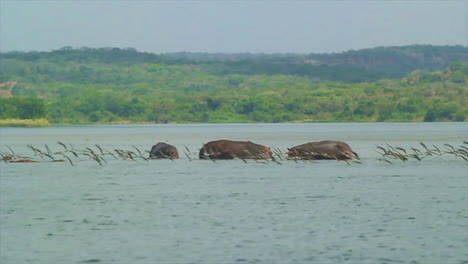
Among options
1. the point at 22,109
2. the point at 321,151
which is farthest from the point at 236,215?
the point at 22,109

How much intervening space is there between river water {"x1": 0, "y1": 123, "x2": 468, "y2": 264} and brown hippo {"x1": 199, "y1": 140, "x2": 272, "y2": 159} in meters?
3.53

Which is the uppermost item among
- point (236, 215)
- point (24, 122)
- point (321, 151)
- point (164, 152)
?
Answer: point (321, 151)

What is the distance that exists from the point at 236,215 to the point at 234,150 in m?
21.6

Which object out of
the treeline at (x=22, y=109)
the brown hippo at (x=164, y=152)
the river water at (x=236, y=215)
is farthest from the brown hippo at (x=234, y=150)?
the treeline at (x=22, y=109)

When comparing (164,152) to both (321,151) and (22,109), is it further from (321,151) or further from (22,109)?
(22,109)

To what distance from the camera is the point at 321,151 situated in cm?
4441

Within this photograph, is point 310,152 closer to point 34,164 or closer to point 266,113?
point 34,164

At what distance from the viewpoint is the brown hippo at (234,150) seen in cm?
4462

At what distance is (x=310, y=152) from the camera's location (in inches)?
1752

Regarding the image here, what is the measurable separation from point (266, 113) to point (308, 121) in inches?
406

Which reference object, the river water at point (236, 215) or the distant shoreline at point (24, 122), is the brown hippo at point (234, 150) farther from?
the distant shoreline at point (24, 122)

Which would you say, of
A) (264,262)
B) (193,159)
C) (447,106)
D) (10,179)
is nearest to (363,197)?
(264,262)

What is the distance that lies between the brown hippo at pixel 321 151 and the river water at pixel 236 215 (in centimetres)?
345

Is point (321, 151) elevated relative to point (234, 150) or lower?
elevated
